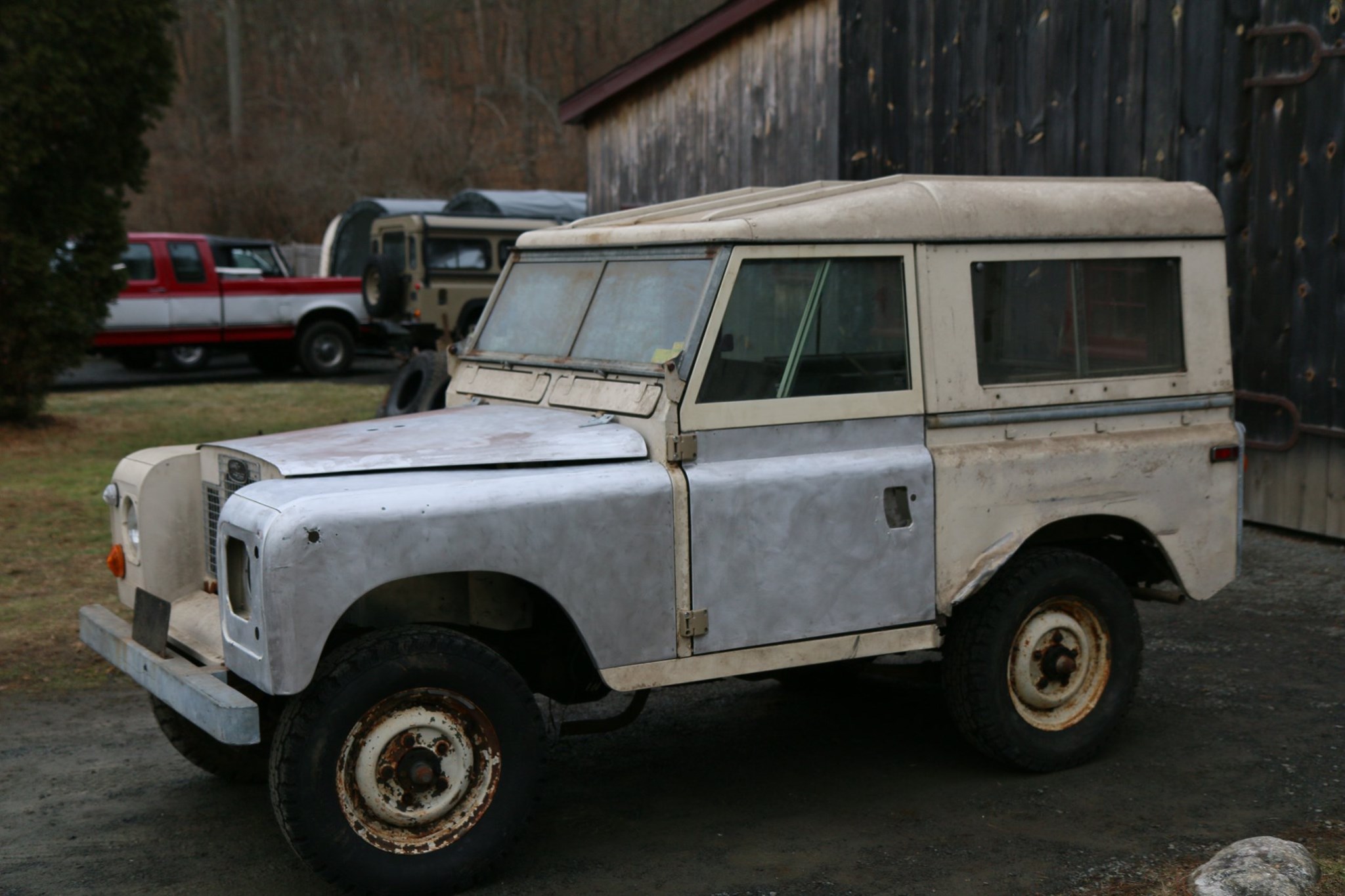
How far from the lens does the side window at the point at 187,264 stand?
18984mm

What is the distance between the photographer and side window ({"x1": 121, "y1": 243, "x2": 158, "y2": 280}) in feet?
61.4

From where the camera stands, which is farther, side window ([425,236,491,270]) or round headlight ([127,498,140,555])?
side window ([425,236,491,270])

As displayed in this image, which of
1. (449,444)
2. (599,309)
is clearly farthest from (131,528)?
(599,309)

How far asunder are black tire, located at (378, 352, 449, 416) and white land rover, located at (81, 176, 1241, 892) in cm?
559

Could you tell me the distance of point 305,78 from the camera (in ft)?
136

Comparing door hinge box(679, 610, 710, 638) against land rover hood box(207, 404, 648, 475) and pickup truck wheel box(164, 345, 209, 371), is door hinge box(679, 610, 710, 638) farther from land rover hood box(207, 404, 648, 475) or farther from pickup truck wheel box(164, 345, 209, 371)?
pickup truck wheel box(164, 345, 209, 371)

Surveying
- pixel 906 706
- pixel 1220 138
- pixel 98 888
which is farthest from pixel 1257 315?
pixel 98 888

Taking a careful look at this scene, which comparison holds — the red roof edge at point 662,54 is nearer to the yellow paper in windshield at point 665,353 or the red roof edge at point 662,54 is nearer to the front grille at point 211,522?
the yellow paper in windshield at point 665,353

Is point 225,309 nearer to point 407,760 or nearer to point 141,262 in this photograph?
point 141,262

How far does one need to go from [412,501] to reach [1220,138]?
6.64 m

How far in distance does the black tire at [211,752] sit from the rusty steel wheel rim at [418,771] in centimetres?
121

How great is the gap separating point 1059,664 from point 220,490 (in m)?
2.92

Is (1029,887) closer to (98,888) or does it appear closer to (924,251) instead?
(924,251)

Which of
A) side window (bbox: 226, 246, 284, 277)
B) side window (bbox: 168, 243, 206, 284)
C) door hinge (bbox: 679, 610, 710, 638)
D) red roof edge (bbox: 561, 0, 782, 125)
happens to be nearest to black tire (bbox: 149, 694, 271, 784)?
door hinge (bbox: 679, 610, 710, 638)
